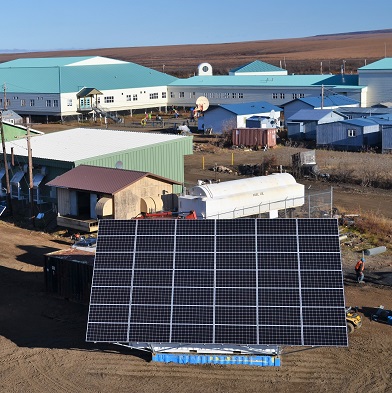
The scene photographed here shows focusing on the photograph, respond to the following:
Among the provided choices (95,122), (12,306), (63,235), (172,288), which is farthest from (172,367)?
(95,122)

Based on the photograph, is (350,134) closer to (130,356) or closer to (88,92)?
(88,92)

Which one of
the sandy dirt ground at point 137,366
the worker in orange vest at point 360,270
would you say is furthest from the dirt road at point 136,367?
the worker in orange vest at point 360,270

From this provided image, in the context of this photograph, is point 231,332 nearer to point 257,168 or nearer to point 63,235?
point 63,235

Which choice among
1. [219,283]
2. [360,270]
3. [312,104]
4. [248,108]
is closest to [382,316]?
[360,270]

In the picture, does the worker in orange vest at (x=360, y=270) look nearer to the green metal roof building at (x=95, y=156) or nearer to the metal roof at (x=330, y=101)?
the green metal roof building at (x=95, y=156)

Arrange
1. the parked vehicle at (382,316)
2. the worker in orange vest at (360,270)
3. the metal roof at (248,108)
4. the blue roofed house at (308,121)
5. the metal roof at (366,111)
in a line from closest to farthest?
the parked vehicle at (382,316)
the worker in orange vest at (360,270)
the blue roofed house at (308,121)
the metal roof at (366,111)
the metal roof at (248,108)

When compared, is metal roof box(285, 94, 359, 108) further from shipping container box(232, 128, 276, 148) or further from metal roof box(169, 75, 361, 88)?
A: shipping container box(232, 128, 276, 148)
